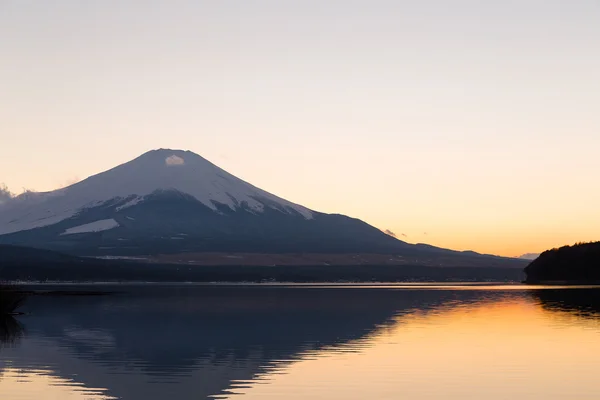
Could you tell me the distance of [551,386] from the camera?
32094 millimetres

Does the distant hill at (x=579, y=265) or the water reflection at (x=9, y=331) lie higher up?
the distant hill at (x=579, y=265)

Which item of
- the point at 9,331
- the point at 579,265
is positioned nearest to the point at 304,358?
the point at 9,331

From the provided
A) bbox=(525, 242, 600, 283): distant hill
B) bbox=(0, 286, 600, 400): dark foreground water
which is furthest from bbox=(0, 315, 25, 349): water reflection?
bbox=(525, 242, 600, 283): distant hill

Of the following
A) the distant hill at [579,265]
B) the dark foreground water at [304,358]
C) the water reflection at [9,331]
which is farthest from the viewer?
the distant hill at [579,265]

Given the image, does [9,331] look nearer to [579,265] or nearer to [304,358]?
[304,358]

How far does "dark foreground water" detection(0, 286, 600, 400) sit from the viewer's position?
31.5 meters

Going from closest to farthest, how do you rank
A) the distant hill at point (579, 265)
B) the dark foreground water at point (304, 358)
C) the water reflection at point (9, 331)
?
the dark foreground water at point (304, 358), the water reflection at point (9, 331), the distant hill at point (579, 265)

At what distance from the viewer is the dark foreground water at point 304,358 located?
103ft

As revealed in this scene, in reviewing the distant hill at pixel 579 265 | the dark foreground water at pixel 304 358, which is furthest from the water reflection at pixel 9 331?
the distant hill at pixel 579 265

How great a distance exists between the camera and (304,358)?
4019cm

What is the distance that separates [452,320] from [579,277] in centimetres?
13486

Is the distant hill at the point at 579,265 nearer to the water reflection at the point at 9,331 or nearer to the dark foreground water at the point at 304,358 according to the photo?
the dark foreground water at the point at 304,358

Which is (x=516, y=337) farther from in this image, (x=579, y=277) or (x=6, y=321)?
(x=579, y=277)

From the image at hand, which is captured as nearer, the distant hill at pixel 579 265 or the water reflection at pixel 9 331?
the water reflection at pixel 9 331
